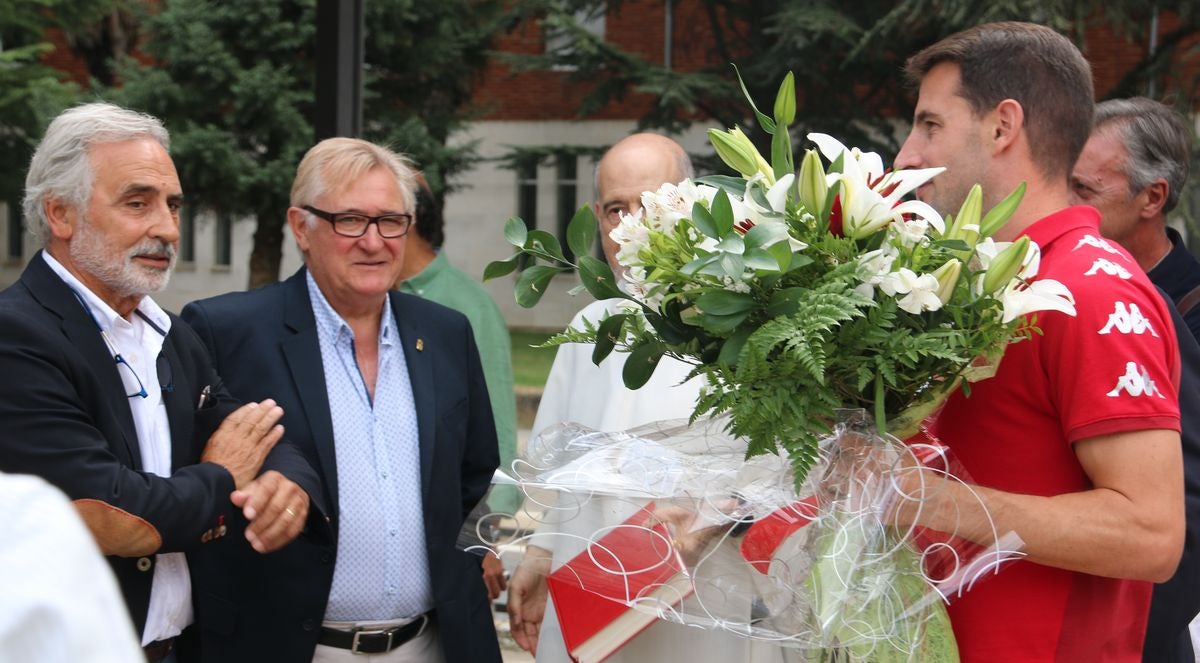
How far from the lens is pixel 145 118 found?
326cm

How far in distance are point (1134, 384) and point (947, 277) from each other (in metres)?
0.45

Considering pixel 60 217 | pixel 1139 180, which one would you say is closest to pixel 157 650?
pixel 60 217

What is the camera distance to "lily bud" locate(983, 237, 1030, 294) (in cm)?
197

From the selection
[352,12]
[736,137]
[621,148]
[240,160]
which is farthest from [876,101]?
[736,137]

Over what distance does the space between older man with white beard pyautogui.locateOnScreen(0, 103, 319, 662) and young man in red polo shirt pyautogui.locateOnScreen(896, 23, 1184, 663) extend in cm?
166

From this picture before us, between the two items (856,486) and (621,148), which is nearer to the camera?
(856,486)

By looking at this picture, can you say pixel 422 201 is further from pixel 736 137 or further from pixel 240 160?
pixel 240 160

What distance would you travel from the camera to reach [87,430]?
8.88 ft

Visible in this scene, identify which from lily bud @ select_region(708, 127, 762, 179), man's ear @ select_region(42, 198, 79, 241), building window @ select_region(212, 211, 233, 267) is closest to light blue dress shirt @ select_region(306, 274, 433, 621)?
man's ear @ select_region(42, 198, 79, 241)

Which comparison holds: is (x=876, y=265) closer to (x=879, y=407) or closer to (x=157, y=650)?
(x=879, y=407)

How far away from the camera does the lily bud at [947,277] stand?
1.96 meters

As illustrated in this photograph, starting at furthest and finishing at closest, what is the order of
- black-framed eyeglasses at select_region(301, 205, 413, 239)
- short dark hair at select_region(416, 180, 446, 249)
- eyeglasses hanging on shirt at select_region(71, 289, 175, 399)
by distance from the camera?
short dark hair at select_region(416, 180, 446, 249)
black-framed eyeglasses at select_region(301, 205, 413, 239)
eyeglasses hanging on shirt at select_region(71, 289, 175, 399)

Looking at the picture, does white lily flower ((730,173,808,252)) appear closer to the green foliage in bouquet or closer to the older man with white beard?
the green foliage in bouquet

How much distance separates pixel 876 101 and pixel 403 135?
7954mm
